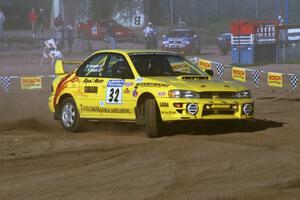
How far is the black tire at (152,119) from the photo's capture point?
10.6m

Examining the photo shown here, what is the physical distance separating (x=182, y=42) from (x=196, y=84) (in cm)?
2692

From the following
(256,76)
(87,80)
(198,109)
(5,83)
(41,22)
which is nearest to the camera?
(198,109)

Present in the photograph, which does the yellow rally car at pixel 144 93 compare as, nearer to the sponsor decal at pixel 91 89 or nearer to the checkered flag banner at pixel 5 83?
the sponsor decal at pixel 91 89

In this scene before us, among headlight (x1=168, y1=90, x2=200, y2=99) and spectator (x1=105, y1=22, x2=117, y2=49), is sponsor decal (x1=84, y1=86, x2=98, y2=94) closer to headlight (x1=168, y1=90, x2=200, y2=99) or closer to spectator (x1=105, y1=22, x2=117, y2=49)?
headlight (x1=168, y1=90, x2=200, y2=99)

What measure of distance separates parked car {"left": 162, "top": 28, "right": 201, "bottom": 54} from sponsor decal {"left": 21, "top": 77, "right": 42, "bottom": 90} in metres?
17.0

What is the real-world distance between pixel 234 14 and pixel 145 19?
6.74m

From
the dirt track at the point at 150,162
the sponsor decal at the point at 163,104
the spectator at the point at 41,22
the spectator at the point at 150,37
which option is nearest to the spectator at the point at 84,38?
the spectator at the point at 41,22

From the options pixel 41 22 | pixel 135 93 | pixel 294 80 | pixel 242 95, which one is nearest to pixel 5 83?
pixel 294 80

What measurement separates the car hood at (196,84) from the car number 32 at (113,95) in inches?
23.6

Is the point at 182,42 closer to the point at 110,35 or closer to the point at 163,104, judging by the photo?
the point at 110,35

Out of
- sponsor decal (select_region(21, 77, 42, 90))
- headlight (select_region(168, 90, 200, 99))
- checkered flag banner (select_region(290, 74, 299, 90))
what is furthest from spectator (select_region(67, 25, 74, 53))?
headlight (select_region(168, 90, 200, 99))

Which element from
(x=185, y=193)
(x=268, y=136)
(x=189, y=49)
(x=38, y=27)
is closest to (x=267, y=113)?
(x=268, y=136)

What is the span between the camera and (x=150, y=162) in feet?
27.8

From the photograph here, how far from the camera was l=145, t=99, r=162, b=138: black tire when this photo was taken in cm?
1055
